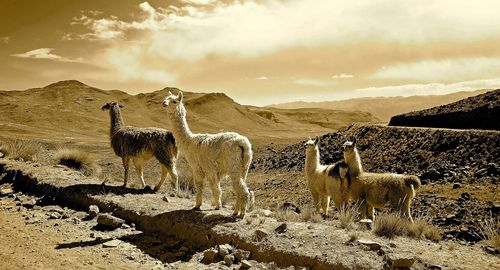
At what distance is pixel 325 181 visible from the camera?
11.1 m

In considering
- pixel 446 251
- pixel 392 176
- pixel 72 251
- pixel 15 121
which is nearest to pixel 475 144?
pixel 392 176

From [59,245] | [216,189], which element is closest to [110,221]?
[59,245]

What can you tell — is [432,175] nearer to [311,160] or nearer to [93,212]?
[311,160]

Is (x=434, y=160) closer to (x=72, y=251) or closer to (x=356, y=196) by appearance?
(x=356, y=196)

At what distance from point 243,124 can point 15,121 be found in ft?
127

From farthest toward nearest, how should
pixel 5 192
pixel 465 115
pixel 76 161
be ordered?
pixel 465 115 < pixel 76 161 < pixel 5 192

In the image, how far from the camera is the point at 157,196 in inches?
442

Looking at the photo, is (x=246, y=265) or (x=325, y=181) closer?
(x=246, y=265)

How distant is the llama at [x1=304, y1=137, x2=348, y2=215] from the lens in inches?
412

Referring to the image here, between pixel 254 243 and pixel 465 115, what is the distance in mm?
19202

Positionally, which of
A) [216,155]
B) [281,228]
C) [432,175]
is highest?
[216,155]

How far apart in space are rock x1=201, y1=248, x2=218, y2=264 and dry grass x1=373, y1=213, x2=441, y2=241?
2.77 meters

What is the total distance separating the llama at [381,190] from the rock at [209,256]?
385cm

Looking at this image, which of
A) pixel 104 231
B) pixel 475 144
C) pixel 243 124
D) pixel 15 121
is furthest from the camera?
pixel 243 124
